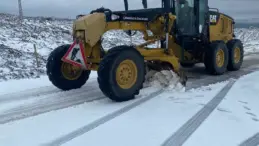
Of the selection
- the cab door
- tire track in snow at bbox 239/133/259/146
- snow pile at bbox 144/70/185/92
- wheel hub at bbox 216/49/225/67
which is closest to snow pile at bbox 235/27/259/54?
wheel hub at bbox 216/49/225/67

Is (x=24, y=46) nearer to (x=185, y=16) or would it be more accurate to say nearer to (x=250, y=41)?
(x=185, y=16)

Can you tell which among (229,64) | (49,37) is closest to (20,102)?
(229,64)

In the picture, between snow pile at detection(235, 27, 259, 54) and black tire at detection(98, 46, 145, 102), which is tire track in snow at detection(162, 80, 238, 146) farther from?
snow pile at detection(235, 27, 259, 54)

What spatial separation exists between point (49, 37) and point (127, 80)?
1370 cm

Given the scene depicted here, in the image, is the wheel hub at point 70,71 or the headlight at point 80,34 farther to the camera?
the wheel hub at point 70,71

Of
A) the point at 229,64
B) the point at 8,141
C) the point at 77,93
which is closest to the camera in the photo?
the point at 8,141

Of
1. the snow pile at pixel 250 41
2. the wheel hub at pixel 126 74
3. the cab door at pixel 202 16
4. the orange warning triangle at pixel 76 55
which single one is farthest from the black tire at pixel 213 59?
the snow pile at pixel 250 41

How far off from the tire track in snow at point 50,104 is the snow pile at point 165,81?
4.42ft

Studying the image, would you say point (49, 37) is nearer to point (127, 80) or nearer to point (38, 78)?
point (38, 78)

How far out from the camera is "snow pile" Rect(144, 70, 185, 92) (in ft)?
25.0

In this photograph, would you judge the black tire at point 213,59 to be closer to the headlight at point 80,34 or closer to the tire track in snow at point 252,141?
the headlight at point 80,34

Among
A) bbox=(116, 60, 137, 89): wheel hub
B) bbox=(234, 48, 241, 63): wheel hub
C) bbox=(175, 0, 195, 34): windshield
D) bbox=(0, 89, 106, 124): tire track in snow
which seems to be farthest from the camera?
bbox=(234, 48, 241, 63): wheel hub

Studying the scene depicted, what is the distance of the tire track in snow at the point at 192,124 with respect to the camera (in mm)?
4480

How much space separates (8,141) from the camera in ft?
15.0
